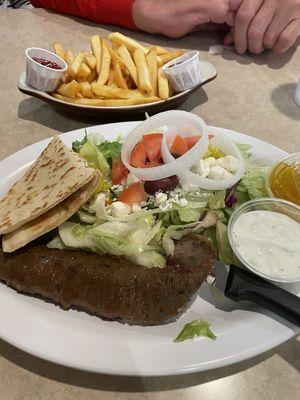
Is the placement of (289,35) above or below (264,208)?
above

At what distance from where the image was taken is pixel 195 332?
1.46 metres

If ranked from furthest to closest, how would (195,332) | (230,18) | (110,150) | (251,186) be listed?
(230,18)
(110,150)
(251,186)
(195,332)

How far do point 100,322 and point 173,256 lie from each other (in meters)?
0.34

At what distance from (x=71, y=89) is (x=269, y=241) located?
1.43m

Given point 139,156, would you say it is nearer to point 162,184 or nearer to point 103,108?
point 162,184

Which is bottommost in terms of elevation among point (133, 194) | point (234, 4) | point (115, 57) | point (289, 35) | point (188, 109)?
point (188, 109)

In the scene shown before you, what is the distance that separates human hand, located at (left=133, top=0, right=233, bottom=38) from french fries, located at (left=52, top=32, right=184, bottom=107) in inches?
21.1

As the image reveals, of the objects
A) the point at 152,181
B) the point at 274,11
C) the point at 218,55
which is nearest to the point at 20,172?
the point at 152,181

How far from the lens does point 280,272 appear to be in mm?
1559

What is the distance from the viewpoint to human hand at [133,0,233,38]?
125 inches

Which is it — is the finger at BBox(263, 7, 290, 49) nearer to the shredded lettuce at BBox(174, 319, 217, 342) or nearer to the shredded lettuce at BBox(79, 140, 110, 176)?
the shredded lettuce at BBox(79, 140, 110, 176)

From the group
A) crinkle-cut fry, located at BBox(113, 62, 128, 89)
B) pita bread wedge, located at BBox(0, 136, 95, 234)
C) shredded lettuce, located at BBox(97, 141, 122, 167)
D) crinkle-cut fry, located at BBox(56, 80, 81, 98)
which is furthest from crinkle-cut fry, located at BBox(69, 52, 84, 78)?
pita bread wedge, located at BBox(0, 136, 95, 234)

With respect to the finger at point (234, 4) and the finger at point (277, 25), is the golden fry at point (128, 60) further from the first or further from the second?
the finger at point (277, 25)

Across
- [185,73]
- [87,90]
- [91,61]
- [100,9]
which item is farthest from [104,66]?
[100,9]
